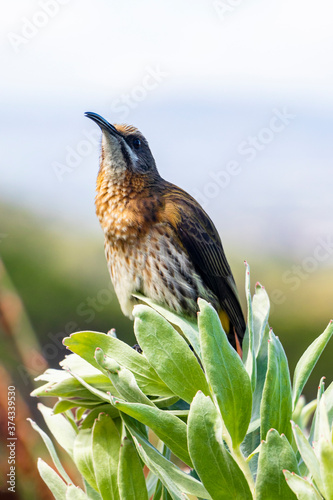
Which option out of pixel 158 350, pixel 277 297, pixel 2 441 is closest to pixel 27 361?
pixel 2 441

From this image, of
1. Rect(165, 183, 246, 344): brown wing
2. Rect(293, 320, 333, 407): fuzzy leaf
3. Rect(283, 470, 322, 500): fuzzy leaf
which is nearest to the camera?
Rect(283, 470, 322, 500): fuzzy leaf

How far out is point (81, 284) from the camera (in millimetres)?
2104

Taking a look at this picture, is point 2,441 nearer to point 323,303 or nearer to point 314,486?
point 314,486

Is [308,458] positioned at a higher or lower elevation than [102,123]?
lower

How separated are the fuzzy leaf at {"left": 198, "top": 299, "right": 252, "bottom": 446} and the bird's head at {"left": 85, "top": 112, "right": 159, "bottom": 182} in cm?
70

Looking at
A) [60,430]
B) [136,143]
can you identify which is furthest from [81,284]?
[60,430]

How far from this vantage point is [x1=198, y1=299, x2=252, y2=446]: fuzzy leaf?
14.5 inches

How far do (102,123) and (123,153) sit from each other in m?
0.09

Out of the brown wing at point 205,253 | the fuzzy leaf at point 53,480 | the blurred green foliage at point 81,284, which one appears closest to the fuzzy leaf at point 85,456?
the fuzzy leaf at point 53,480

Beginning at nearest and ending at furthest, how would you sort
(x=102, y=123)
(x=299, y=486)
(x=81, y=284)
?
(x=299, y=486) < (x=102, y=123) < (x=81, y=284)

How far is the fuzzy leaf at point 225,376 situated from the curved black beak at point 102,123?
0.59 meters

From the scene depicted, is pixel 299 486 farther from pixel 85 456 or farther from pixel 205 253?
pixel 205 253

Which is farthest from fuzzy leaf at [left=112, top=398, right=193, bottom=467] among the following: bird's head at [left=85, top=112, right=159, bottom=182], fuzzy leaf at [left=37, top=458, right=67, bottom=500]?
bird's head at [left=85, top=112, right=159, bottom=182]

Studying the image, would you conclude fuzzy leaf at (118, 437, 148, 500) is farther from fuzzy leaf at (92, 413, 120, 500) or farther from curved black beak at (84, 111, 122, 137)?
curved black beak at (84, 111, 122, 137)
